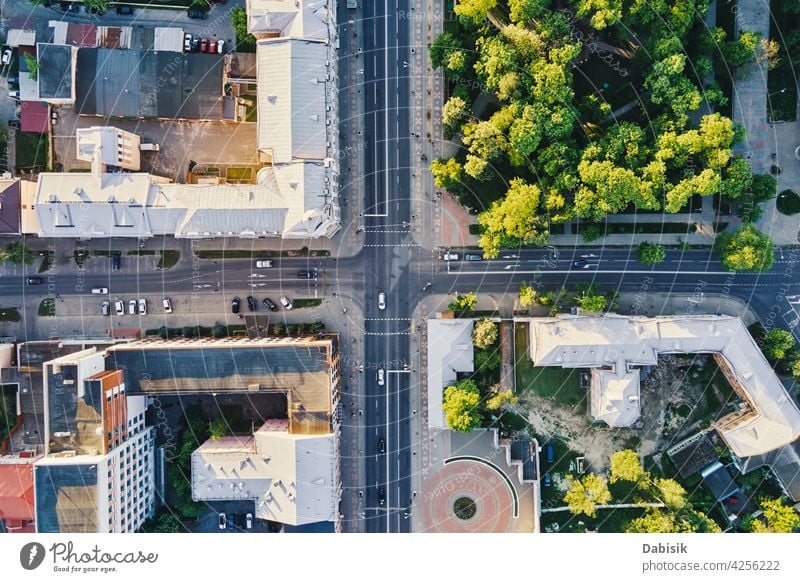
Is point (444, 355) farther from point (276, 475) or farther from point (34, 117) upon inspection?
point (34, 117)

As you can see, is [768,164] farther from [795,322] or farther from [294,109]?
[294,109]

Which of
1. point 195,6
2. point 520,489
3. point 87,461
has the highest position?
point 195,6

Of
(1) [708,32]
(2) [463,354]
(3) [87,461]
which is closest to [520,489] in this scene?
(2) [463,354]

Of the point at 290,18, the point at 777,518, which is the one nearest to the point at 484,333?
the point at 290,18

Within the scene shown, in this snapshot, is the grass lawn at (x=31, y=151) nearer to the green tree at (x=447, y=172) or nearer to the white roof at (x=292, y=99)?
the white roof at (x=292, y=99)

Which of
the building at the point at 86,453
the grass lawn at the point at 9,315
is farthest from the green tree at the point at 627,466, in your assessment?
the grass lawn at the point at 9,315
